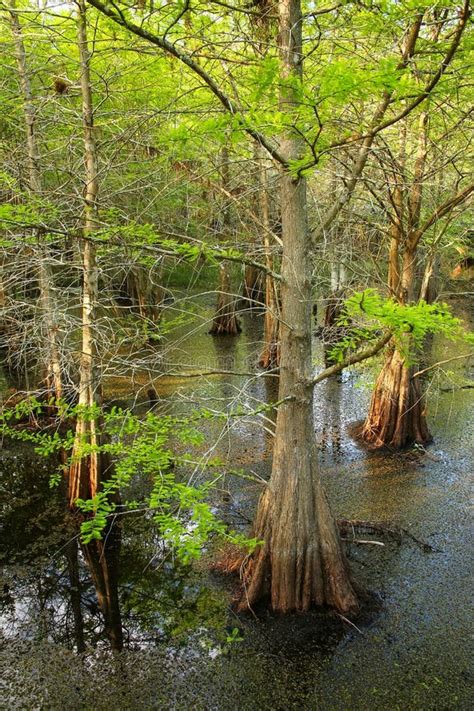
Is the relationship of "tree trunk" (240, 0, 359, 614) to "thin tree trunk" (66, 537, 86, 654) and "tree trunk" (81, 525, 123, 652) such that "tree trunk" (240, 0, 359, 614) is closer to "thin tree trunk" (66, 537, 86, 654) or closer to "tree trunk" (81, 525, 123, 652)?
"tree trunk" (81, 525, 123, 652)

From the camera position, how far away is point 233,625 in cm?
527

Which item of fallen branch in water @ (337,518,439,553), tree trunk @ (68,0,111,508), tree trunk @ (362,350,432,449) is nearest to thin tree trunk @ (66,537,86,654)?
tree trunk @ (68,0,111,508)

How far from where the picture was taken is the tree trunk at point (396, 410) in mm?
9148

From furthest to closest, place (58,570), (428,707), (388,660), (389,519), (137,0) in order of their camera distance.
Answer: (389,519) < (58,570) < (388,660) < (428,707) < (137,0)

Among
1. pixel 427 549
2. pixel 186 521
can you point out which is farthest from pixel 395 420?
pixel 186 521

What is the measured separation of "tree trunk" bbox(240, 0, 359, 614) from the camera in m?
4.96

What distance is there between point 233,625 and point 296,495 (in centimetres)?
144

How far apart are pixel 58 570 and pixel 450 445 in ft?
22.2

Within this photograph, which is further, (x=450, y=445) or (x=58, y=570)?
(x=450, y=445)

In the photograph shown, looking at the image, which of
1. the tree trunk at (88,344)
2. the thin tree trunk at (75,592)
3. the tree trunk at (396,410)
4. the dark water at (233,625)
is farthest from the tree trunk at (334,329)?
the thin tree trunk at (75,592)

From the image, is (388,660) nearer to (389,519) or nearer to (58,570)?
(389,519)

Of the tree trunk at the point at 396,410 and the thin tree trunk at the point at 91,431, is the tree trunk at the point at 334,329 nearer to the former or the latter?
the tree trunk at the point at 396,410

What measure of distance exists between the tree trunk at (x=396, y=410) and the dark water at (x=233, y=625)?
112 centimetres

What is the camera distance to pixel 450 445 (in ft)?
30.9
